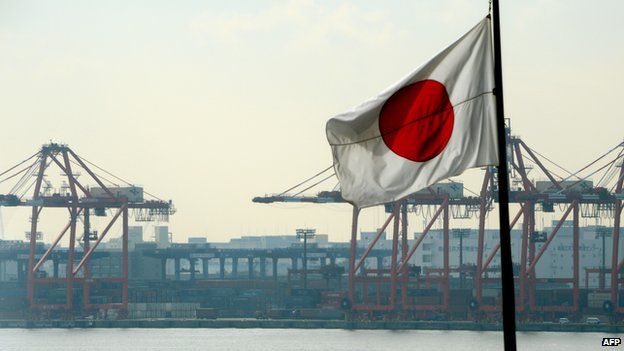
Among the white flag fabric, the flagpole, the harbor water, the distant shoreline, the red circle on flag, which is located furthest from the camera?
the distant shoreline

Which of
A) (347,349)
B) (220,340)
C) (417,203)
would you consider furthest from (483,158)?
(417,203)

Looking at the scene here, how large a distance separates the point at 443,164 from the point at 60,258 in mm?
142227

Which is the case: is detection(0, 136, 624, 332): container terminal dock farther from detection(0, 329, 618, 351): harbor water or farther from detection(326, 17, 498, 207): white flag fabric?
detection(326, 17, 498, 207): white flag fabric

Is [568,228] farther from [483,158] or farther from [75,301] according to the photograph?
[483,158]

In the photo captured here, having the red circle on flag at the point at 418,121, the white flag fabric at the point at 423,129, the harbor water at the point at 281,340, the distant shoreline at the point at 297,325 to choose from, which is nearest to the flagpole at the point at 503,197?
the white flag fabric at the point at 423,129

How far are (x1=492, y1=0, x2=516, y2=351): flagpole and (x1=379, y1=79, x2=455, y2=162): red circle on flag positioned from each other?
36 cm

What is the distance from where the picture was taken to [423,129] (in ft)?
28.2

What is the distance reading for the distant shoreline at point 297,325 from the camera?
114m

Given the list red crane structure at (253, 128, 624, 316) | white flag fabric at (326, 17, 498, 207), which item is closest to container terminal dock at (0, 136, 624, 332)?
red crane structure at (253, 128, 624, 316)

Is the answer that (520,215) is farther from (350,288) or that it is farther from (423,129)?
(423,129)

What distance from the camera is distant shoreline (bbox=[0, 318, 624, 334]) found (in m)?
114

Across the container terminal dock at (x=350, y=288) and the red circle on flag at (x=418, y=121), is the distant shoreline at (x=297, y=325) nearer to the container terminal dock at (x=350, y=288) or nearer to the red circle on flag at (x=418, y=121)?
the container terminal dock at (x=350, y=288)

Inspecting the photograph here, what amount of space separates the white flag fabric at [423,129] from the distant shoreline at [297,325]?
106154 millimetres

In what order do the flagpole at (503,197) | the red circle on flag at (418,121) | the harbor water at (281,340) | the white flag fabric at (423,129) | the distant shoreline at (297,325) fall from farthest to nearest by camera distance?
the distant shoreline at (297,325), the harbor water at (281,340), the red circle on flag at (418,121), the white flag fabric at (423,129), the flagpole at (503,197)
